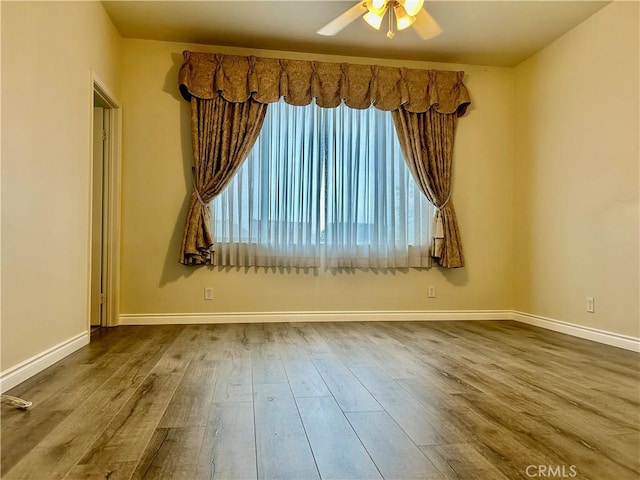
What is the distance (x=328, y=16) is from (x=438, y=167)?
5.74 feet

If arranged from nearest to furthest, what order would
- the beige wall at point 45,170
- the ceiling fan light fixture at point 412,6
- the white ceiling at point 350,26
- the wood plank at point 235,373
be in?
1. the wood plank at point 235,373
2. the beige wall at point 45,170
3. the ceiling fan light fixture at point 412,6
4. the white ceiling at point 350,26

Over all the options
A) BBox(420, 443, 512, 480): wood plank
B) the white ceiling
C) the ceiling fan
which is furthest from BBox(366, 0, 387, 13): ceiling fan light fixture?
BBox(420, 443, 512, 480): wood plank

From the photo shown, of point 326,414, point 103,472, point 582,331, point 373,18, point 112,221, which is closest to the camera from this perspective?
point 103,472

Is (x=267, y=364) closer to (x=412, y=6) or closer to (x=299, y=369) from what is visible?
(x=299, y=369)

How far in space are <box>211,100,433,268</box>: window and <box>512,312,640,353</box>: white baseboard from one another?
1129 mm

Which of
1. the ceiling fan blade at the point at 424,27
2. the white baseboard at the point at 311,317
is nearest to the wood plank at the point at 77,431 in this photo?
the white baseboard at the point at 311,317

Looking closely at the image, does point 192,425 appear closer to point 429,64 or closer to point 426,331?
point 426,331

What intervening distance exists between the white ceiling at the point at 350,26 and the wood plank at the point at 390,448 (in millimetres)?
3064

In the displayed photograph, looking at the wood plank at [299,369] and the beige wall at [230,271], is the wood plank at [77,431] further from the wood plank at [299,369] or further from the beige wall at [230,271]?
the beige wall at [230,271]

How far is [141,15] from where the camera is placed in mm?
3619

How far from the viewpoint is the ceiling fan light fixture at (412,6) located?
103 inches

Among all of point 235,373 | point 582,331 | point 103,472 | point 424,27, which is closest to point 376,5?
point 424,27

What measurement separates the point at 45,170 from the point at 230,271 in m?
1.91

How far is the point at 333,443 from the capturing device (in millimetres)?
1498
